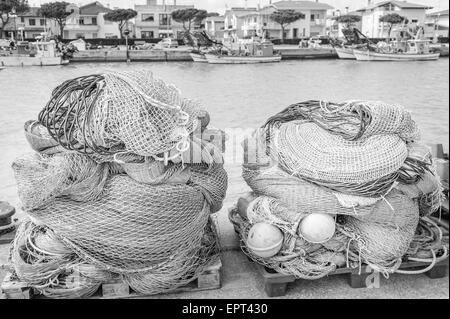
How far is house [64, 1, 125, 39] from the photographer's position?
60500 mm

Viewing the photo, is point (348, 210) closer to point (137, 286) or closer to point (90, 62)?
point (137, 286)

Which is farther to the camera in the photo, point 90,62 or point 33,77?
point 90,62

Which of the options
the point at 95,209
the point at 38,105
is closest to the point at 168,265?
the point at 95,209

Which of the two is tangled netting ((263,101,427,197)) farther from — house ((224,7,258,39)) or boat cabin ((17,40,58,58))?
house ((224,7,258,39))

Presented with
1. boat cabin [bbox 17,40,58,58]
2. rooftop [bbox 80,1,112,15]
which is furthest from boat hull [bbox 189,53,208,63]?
rooftop [bbox 80,1,112,15]

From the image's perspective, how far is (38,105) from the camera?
1661cm

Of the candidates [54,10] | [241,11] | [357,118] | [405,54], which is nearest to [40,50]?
[54,10]

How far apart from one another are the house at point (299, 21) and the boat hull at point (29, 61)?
2953cm

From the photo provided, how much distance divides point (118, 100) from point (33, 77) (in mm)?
27405

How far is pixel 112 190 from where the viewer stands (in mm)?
2955

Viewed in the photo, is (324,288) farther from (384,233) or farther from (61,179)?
(61,179)

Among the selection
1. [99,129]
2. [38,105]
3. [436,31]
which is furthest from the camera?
[436,31]

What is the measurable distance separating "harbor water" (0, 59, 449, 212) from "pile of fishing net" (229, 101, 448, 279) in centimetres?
153

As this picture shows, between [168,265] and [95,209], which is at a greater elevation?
[95,209]
